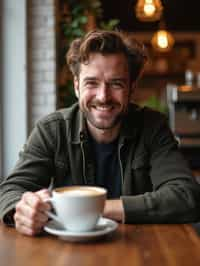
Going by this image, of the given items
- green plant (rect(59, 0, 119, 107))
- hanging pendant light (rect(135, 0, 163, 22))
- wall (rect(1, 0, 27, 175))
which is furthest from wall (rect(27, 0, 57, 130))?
hanging pendant light (rect(135, 0, 163, 22))

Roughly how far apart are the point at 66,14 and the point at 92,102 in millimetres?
3270

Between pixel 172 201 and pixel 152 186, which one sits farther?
pixel 152 186

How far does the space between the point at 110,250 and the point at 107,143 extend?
2.84ft

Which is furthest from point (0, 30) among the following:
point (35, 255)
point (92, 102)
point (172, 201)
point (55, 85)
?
point (35, 255)

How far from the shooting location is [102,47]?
6.35 feet

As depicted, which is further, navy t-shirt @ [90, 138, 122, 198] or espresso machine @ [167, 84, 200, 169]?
espresso machine @ [167, 84, 200, 169]

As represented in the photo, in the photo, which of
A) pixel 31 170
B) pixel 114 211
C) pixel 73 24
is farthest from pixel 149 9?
pixel 114 211

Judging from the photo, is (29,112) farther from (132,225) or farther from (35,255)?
(35,255)

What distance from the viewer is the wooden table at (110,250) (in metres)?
1.21

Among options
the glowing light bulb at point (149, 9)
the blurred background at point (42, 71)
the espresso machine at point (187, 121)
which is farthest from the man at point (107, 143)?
the espresso machine at point (187, 121)

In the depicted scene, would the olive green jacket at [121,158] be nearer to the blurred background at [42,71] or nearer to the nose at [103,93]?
the nose at [103,93]

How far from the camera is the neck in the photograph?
2.12 meters

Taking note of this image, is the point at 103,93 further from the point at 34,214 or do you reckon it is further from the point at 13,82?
the point at 13,82

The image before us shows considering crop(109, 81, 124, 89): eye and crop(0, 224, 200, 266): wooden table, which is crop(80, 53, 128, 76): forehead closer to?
crop(109, 81, 124, 89): eye
